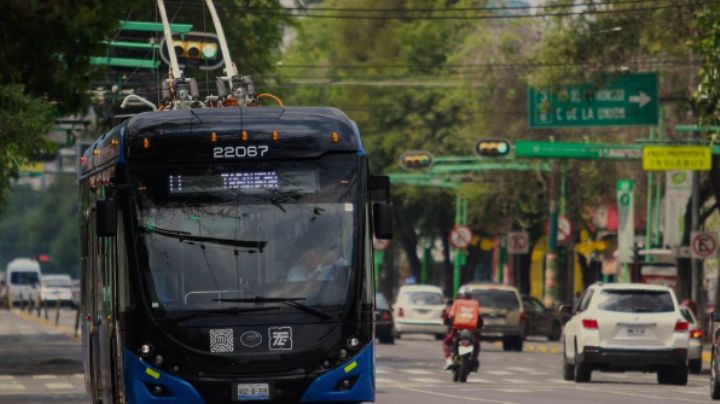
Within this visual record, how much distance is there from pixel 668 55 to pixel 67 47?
35202 millimetres

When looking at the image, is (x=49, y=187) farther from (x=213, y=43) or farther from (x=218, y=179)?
(x=218, y=179)

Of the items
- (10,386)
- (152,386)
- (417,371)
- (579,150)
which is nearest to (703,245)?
(579,150)

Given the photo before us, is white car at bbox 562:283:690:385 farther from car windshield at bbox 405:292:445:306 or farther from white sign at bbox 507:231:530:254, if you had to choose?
white sign at bbox 507:231:530:254

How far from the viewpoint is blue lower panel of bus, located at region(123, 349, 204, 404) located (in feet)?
59.1

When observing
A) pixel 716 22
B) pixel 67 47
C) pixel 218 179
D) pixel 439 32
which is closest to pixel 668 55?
pixel 716 22

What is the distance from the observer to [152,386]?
1809 centimetres

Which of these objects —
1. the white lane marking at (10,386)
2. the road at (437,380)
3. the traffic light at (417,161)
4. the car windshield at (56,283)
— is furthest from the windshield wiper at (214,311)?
the car windshield at (56,283)

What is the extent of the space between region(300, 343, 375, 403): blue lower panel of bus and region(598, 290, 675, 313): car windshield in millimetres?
14755

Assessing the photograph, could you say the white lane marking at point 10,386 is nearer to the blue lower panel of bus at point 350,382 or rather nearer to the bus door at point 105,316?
the bus door at point 105,316

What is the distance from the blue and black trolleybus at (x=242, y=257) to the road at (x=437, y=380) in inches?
320

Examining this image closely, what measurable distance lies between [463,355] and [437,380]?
37.8 inches

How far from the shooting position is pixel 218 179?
18578 millimetres

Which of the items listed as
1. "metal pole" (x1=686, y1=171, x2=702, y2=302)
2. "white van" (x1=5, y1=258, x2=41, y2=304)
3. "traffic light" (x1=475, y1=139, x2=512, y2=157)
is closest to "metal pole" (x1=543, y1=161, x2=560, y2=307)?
"traffic light" (x1=475, y1=139, x2=512, y2=157)

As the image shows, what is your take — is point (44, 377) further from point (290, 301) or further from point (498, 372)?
point (290, 301)
